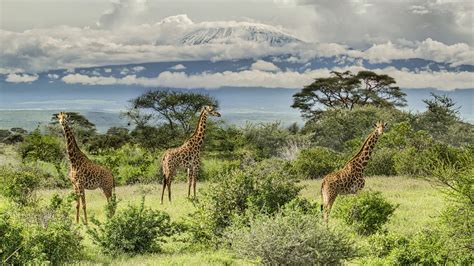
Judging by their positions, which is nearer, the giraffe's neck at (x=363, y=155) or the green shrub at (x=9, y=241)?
the green shrub at (x=9, y=241)

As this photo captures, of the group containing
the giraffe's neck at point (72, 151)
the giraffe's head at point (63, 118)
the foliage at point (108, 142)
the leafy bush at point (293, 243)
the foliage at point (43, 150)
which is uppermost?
the giraffe's head at point (63, 118)

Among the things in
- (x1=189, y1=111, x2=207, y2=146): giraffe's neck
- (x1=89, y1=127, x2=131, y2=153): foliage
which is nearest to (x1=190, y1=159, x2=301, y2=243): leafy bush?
(x1=189, y1=111, x2=207, y2=146): giraffe's neck

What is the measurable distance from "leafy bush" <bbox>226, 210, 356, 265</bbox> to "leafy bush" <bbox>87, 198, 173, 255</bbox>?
2.83 m

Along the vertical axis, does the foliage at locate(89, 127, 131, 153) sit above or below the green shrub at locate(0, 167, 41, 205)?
below

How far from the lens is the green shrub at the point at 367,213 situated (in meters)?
14.0

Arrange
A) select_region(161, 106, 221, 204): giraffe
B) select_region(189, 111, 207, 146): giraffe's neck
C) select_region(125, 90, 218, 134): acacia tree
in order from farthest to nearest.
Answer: select_region(125, 90, 218, 134): acacia tree < select_region(189, 111, 207, 146): giraffe's neck < select_region(161, 106, 221, 204): giraffe

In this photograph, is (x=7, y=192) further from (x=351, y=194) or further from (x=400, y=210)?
(x=400, y=210)

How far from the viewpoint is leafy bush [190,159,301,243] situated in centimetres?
1222

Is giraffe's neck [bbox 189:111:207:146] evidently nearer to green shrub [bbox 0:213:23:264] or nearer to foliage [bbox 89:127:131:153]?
green shrub [bbox 0:213:23:264]

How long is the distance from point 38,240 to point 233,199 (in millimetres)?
3509

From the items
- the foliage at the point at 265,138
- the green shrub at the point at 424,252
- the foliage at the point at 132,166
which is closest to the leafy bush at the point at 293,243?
the green shrub at the point at 424,252

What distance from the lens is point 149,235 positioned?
12.1 m

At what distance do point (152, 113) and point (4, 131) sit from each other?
19187 millimetres

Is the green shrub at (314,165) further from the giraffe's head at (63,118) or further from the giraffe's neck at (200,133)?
the giraffe's head at (63,118)
